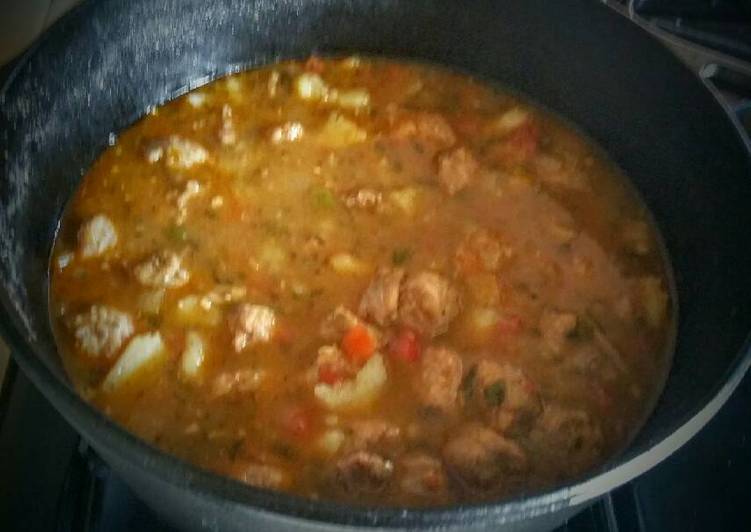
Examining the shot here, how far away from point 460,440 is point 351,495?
8.1 inches

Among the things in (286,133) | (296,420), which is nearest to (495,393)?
(296,420)

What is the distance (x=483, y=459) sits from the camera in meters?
1.40

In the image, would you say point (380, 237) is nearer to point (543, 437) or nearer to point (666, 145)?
point (543, 437)

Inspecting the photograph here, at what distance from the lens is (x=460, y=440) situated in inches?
56.1

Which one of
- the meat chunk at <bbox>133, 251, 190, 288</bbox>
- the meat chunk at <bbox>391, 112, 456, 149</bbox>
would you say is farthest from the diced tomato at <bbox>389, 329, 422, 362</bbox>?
the meat chunk at <bbox>391, 112, 456, 149</bbox>

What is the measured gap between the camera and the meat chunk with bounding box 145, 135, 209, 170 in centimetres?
179

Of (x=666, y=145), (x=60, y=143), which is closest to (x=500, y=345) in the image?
(x=666, y=145)

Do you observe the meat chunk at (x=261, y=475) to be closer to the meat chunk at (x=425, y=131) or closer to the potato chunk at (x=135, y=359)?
the potato chunk at (x=135, y=359)

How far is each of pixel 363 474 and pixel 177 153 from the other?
814mm

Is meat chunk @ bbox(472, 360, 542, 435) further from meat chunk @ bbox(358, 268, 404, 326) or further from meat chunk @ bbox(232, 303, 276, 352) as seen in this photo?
meat chunk @ bbox(232, 303, 276, 352)

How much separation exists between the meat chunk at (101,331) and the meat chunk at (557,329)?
77 centimetres

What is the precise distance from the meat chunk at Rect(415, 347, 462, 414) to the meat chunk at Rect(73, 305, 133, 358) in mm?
534

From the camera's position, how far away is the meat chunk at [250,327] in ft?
5.00

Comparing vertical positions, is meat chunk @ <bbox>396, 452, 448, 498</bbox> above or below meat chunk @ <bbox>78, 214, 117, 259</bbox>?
below
